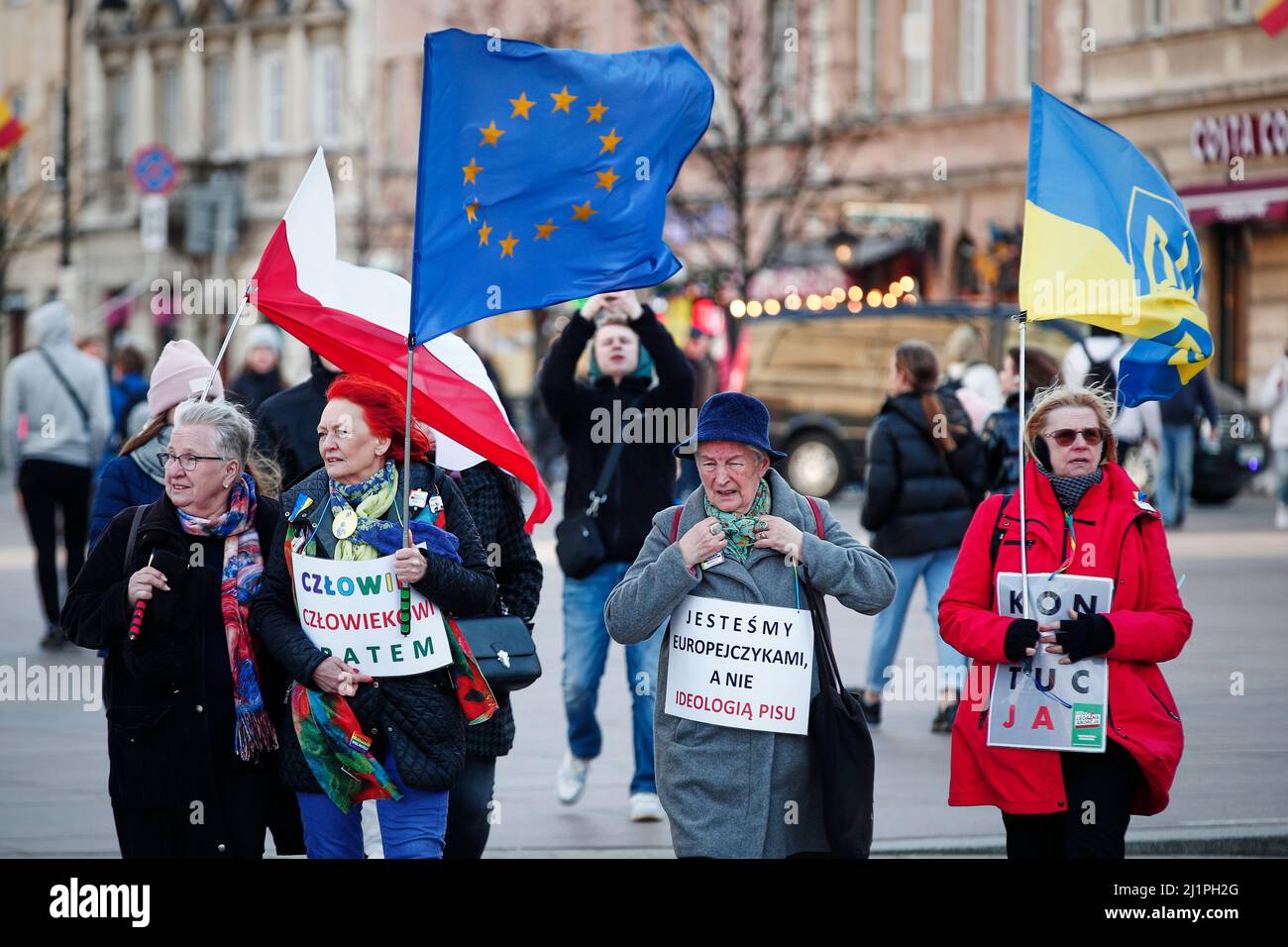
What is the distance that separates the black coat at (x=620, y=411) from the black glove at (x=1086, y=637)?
10.5 feet

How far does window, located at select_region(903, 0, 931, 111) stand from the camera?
3922 centimetres

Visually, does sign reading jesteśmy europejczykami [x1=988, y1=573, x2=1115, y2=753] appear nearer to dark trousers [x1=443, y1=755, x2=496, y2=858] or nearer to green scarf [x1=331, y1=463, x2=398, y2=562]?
dark trousers [x1=443, y1=755, x2=496, y2=858]

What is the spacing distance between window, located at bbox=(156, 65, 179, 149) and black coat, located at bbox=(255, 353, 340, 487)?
2029 inches

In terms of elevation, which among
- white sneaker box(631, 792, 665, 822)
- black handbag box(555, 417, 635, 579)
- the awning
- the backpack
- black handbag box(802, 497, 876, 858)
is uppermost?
the awning

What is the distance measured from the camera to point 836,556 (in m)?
5.87

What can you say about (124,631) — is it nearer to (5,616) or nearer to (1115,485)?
(1115,485)

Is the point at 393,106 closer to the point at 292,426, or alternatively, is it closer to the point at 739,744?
the point at 292,426

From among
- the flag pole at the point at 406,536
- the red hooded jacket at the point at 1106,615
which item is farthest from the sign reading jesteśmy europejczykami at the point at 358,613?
the red hooded jacket at the point at 1106,615

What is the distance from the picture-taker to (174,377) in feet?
24.7

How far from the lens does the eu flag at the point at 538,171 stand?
20.8 ft

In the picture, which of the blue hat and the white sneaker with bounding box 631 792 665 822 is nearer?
the blue hat

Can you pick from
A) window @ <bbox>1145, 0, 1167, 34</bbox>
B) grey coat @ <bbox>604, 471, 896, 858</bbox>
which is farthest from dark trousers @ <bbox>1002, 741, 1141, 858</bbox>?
window @ <bbox>1145, 0, 1167, 34</bbox>

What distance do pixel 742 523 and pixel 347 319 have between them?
1704mm

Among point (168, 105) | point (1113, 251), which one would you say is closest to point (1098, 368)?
point (1113, 251)
